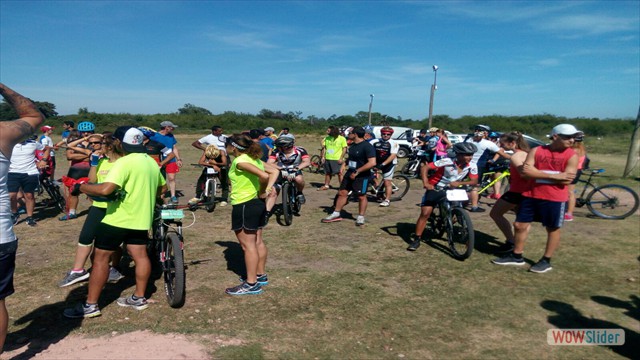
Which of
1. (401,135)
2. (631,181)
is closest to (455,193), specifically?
(631,181)

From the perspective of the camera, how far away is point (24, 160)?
717 cm

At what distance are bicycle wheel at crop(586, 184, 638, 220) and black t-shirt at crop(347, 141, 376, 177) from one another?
204 inches

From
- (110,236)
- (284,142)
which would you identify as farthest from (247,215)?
(284,142)

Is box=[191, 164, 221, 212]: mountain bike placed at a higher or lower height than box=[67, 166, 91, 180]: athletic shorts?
lower

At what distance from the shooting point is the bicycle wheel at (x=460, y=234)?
5.69 m

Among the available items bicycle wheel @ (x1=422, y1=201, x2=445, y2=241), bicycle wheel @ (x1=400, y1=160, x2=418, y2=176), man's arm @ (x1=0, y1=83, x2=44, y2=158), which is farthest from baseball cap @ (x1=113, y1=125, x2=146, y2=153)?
bicycle wheel @ (x1=400, y1=160, x2=418, y2=176)

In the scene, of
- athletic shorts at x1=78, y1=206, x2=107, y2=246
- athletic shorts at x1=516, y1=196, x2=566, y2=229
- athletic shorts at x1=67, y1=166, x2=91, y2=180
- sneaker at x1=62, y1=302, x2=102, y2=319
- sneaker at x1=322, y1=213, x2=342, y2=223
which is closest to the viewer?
sneaker at x1=62, y1=302, x2=102, y2=319

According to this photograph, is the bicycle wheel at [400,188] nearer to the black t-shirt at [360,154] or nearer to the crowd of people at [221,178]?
the crowd of people at [221,178]

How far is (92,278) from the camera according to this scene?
3930 millimetres

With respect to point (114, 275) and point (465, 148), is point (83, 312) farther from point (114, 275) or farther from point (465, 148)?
point (465, 148)

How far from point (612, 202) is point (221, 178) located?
866 centimetres

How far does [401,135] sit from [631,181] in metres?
11.8

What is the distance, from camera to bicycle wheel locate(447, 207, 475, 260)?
5691 millimetres

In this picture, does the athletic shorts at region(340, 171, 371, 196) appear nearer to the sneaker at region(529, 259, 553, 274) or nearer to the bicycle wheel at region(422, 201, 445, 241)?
the bicycle wheel at region(422, 201, 445, 241)
